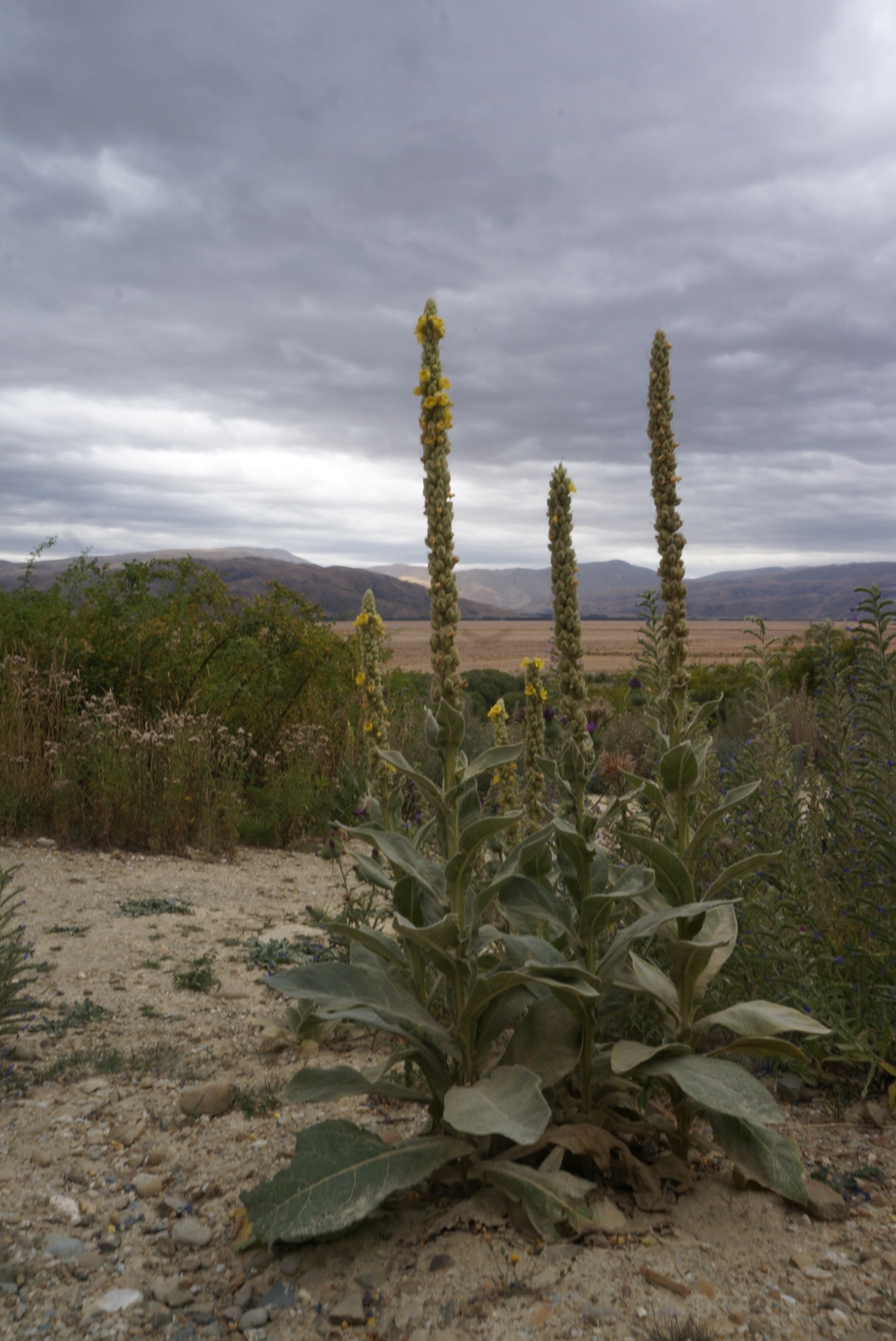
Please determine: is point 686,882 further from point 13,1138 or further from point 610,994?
point 13,1138

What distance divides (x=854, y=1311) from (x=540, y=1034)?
3.26 ft

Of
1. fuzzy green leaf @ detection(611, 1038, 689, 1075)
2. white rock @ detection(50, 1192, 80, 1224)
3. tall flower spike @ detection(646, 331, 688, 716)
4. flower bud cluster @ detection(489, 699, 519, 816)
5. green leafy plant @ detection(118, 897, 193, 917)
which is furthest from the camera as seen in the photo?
green leafy plant @ detection(118, 897, 193, 917)

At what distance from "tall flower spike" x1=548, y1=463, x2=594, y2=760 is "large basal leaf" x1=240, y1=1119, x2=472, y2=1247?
4.15 feet

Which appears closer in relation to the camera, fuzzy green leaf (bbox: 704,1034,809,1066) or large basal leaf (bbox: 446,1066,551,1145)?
large basal leaf (bbox: 446,1066,551,1145)

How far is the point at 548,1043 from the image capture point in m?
2.57

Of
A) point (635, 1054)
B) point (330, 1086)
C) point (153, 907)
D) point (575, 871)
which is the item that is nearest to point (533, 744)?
point (575, 871)

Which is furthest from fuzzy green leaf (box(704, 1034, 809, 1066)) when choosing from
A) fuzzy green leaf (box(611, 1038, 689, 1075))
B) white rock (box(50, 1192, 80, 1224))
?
white rock (box(50, 1192, 80, 1224))

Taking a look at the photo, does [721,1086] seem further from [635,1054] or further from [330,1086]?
[330,1086]

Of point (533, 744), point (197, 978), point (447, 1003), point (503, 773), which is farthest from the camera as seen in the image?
point (197, 978)

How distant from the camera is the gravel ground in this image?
6.63ft

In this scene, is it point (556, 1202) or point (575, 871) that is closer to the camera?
point (556, 1202)

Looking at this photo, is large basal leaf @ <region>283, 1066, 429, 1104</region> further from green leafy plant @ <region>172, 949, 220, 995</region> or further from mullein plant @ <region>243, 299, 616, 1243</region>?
green leafy plant @ <region>172, 949, 220, 995</region>

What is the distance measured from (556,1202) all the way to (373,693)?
177 centimetres

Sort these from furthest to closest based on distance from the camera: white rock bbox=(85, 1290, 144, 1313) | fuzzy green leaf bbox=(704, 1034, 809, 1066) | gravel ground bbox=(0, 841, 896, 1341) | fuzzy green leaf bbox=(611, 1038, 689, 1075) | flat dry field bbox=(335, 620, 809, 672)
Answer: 1. flat dry field bbox=(335, 620, 809, 672)
2. fuzzy green leaf bbox=(704, 1034, 809, 1066)
3. fuzzy green leaf bbox=(611, 1038, 689, 1075)
4. white rock bbox=(85, 1290, 144, 1313)
5. gravel ground bbox=(0, 841, 896, 1341)
